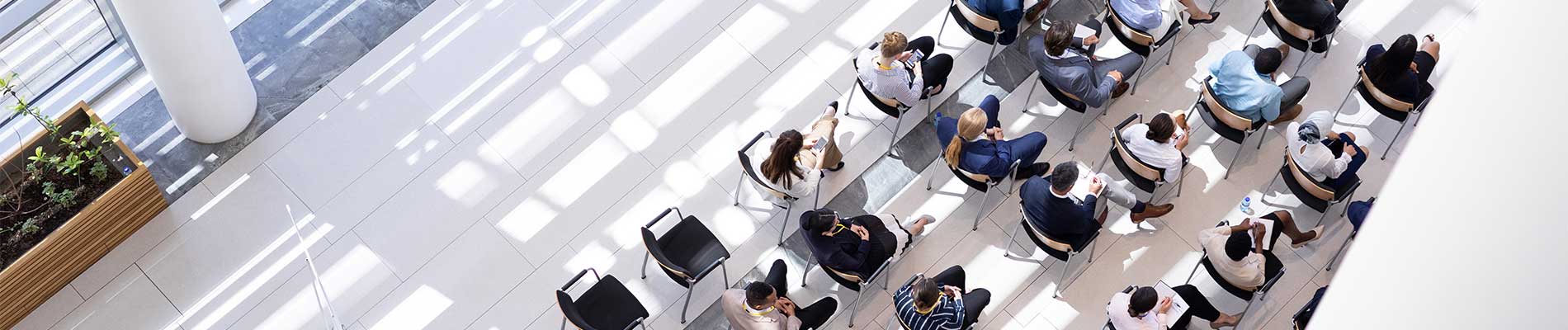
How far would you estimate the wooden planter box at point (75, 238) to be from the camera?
744 cm

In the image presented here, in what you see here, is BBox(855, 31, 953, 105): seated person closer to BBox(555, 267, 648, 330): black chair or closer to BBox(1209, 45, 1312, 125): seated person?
BBox(1209, 45, 1312, 125): seated person

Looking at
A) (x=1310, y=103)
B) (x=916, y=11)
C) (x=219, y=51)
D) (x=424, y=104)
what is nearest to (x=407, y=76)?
(x=424, y=104)

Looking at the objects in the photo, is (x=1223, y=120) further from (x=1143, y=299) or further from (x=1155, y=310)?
(x=1143, y=299)

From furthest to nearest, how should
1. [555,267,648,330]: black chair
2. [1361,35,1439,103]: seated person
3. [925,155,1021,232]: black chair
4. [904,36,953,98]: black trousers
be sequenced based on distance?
[904,36,953,98]: black trousers
[1361,35,1439,103]: seated person
[925,155,1021,232]: black chair
[555,267,648,330]: black chair

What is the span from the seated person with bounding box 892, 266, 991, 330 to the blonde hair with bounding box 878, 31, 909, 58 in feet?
4.06

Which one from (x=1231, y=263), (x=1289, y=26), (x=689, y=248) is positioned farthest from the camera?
(x=1289, y=26)

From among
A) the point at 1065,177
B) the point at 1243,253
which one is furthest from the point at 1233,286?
the point at 1065,177

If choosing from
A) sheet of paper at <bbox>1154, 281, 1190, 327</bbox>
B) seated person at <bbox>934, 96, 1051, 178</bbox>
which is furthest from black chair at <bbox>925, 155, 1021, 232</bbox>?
sheet of paper at <bbox>1154, 281, 1190, 327</bbox>

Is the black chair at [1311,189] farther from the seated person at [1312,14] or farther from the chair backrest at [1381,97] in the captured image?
the seated person at [1312,14]

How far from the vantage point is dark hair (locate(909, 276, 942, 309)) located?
6805 millimetres

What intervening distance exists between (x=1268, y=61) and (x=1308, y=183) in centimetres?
74

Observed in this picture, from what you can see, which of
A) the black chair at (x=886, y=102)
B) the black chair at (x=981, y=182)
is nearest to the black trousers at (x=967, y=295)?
the black chair at (x=981, y=182)

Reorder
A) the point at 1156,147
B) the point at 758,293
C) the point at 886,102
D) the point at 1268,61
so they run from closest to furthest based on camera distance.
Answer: the point at 758,293 → the point at 1156,147 → the point at 1268,61 → the point at 886,102

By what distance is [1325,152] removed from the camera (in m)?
7.55
